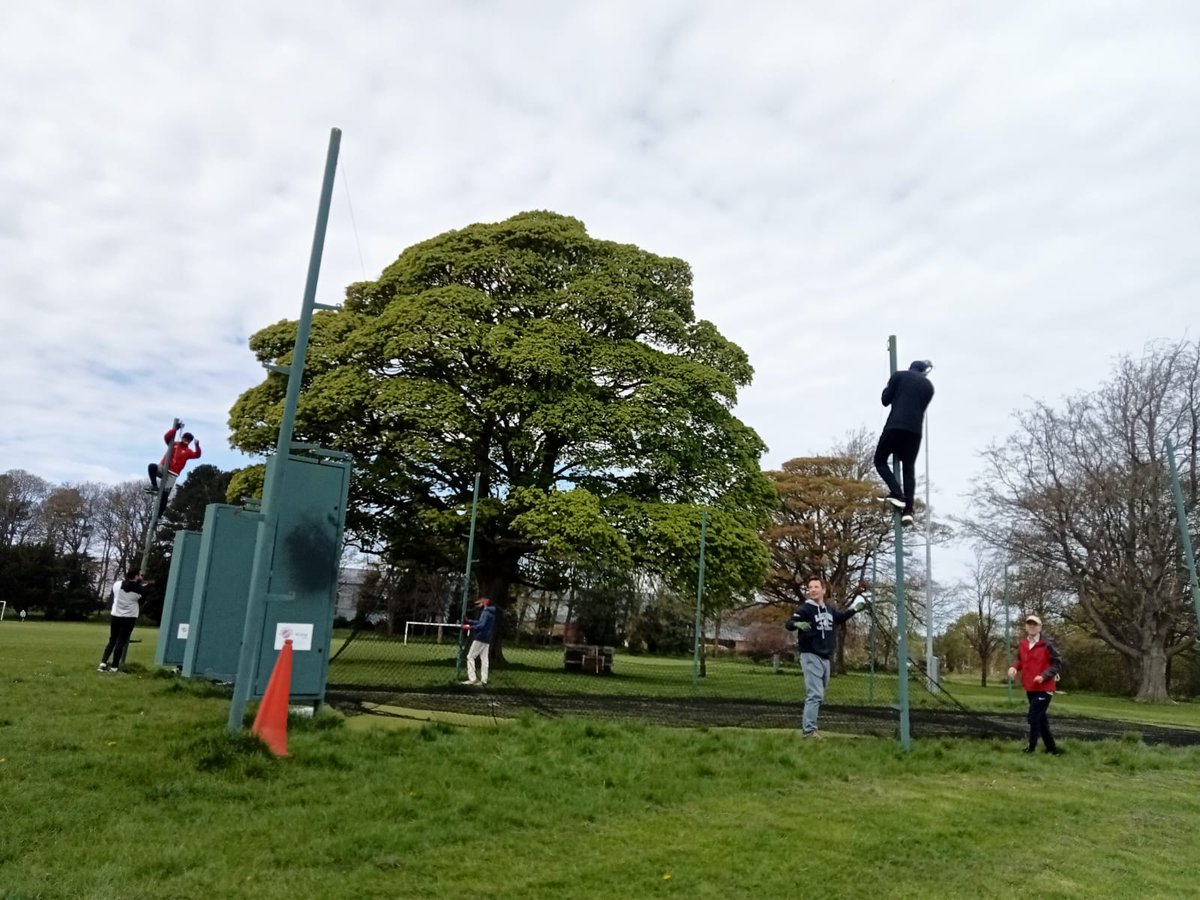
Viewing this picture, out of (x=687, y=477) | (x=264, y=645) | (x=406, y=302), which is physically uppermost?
(x=406, y=302)

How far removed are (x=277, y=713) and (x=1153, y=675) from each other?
103 feet

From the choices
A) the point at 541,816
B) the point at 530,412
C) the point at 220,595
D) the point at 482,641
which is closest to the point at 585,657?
the point at 482,641

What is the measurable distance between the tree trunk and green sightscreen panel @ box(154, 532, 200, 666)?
29.7 metres

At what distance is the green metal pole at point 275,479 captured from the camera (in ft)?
20.7

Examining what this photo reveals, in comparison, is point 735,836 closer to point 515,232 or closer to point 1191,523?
point 515,232

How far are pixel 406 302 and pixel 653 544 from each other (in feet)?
24.5

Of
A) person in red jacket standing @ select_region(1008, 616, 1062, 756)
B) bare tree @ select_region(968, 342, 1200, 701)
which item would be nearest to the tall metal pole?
bare tree @ select_region(968, 342, 1200, 701)

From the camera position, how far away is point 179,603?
12047mm

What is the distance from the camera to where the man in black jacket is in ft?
25.6

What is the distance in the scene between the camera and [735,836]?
4652 mm

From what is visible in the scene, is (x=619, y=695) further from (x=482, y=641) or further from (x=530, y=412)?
(x=530, y=412)

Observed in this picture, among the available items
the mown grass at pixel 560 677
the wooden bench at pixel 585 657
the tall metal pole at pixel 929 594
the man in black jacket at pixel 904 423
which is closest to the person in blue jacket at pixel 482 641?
the mown grass at pixel 560 677

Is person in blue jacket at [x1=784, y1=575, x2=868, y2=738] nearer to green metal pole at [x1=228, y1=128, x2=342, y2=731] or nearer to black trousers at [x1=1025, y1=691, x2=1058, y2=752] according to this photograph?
black trousers at [x1=1025, y1=691, x2=1058, y2=752]

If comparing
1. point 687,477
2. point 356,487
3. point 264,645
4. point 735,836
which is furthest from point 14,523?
point 735,836
